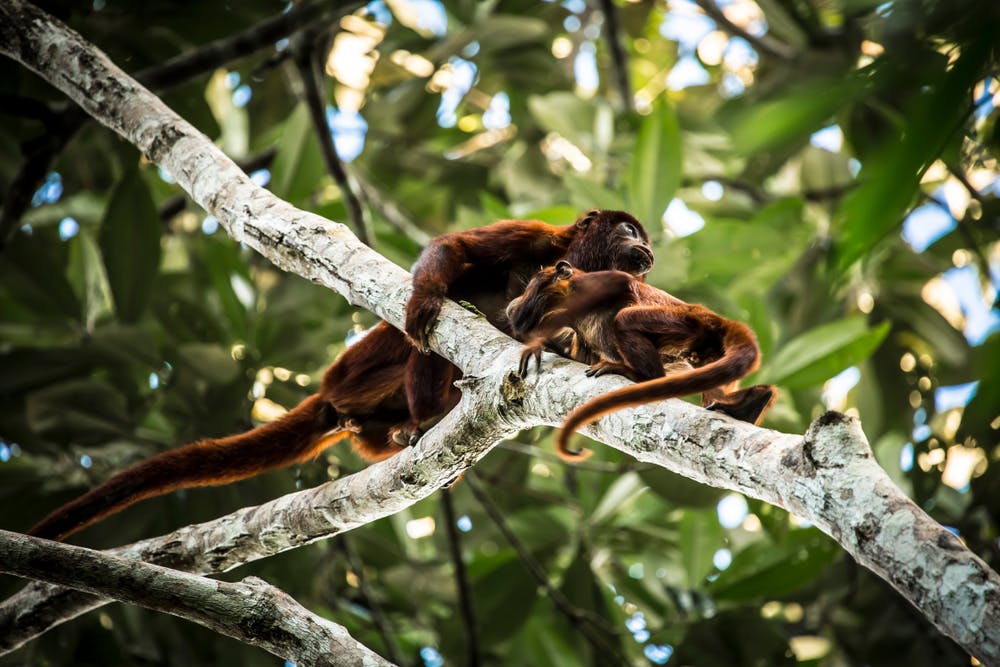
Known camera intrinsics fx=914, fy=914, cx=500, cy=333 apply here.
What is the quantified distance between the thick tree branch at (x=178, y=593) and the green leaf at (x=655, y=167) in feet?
8.43

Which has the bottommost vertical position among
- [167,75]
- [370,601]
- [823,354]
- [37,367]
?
[370,601]

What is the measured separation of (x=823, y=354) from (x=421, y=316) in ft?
5.86

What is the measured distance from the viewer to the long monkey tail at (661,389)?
1.90m

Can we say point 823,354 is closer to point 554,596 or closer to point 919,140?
point 554,596

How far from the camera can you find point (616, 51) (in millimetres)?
5770

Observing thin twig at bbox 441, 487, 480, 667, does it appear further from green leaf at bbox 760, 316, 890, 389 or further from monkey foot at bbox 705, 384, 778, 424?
monkey foot at bbox 705, 384, 778, 424

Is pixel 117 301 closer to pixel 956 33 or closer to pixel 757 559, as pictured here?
pixel 757 559

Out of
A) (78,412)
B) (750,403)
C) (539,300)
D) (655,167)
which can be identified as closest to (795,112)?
(750,403)

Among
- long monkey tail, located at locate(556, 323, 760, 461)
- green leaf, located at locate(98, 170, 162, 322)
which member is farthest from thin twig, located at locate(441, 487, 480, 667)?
long monkey tail, located at locate(556, 323, 760, 461)

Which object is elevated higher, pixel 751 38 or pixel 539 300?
pixel 539 300

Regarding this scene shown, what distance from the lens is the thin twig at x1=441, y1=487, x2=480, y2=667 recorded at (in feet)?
13.3

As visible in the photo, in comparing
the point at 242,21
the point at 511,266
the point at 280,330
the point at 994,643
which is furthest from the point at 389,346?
the point at 994,643

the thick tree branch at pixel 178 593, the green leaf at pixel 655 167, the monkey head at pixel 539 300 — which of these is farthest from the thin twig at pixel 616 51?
the thick tree branch at pixel 178 593

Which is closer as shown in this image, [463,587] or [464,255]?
[464,255]
